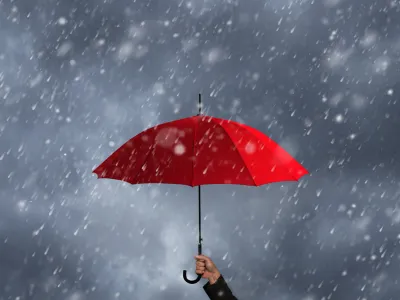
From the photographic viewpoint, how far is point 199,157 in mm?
4320

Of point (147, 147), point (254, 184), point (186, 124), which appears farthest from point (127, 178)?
point (254, 184)

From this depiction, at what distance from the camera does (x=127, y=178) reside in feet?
15.0

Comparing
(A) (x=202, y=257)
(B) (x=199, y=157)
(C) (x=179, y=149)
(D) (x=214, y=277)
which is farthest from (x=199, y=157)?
(D) (x=214, y=277)

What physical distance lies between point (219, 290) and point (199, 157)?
1.03 m

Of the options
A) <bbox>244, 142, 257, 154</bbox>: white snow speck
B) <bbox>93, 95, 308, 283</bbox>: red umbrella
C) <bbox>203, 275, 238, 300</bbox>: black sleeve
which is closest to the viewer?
<bbox>203, 275, 238, 300</bbox>: black sleeve

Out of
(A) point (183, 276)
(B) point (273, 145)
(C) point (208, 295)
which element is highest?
(B) point (273, 145)

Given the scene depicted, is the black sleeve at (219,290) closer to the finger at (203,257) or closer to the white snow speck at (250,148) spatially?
the finger at (203,257)

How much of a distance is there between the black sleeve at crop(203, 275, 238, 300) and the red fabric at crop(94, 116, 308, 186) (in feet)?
2.45

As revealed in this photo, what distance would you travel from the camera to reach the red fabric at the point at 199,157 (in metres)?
4.30

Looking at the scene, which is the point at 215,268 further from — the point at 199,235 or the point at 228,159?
the point at 228,159

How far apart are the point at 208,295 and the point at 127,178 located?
120cm

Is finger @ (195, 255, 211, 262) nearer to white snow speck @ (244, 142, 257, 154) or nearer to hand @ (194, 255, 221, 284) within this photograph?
hand @ (194, 255, 221, 284)

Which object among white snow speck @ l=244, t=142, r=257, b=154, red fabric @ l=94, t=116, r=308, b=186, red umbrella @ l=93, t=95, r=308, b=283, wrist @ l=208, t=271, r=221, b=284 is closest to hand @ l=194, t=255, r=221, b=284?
wrist @ l=208, t=271, r=221, b=284

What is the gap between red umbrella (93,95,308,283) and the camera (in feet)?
14.1
